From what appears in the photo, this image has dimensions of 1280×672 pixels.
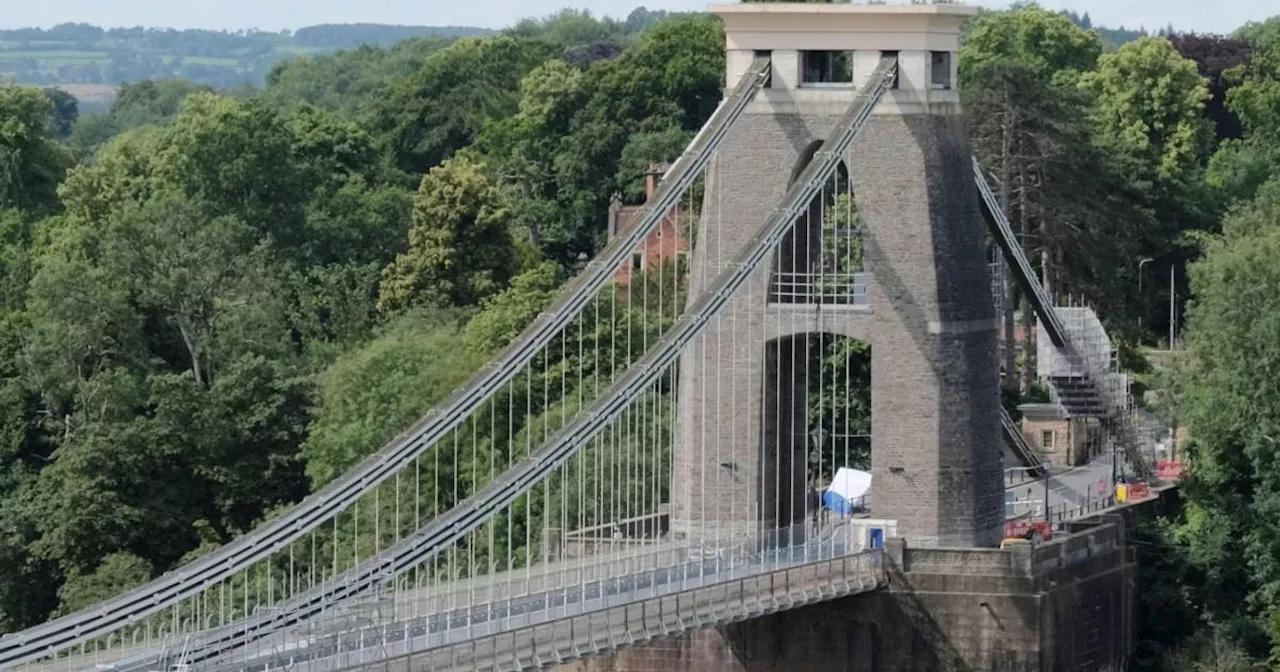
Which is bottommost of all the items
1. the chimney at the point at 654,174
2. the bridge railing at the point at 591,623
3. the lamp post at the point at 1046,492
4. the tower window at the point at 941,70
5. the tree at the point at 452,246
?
the lamp post at the point at 1046,492

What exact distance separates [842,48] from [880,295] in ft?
12.2

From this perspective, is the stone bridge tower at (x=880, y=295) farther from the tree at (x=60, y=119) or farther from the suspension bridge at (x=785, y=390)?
the tree at (x=60, y=119)

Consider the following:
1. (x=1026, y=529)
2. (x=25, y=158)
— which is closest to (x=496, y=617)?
(x=1026, y=529)

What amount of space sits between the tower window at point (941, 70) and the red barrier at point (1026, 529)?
7.05 meters

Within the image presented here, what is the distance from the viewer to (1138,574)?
208 feet

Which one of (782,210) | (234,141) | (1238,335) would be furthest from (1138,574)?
(234,141)

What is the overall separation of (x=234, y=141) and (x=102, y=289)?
14.7 m

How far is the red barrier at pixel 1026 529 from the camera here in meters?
60.1

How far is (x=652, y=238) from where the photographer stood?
8156cm

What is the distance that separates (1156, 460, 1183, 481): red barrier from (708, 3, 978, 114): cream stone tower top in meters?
13.3

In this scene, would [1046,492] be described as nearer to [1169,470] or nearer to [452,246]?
[1169,470]

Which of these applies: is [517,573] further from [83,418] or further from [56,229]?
[56,229]

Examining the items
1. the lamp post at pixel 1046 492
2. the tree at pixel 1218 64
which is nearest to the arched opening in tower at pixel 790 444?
the lamp post at pixel 1046 492

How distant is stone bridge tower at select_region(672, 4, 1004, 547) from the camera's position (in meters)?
58.2
